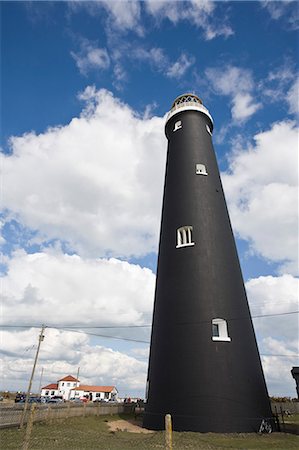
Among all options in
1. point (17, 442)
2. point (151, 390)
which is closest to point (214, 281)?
point (151, 390)

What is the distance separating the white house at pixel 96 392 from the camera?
9619cm

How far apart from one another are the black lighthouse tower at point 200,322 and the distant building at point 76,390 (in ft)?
278

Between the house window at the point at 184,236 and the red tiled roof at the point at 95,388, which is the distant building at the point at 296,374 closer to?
the house window at the point at 184,236

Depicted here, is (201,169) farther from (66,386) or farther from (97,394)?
(66,386)

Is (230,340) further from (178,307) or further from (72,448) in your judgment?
(72,448)

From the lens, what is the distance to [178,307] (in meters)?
19.9

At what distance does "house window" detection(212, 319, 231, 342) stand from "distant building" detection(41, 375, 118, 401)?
85.7 metres

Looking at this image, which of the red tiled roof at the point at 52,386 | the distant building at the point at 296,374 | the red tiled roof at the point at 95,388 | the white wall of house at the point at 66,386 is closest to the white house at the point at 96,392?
the red tiled roof at the point at 95,388

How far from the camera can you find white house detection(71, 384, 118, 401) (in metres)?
96.2

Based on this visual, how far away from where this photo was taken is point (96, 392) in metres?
97.2

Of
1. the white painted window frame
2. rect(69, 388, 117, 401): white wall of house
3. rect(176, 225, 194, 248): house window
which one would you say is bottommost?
rect(176, 225, 194, 248): house window

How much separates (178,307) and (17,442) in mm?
11005

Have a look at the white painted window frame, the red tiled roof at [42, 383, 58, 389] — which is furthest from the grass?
the red tiled roof at [42, 383, 58, 389]

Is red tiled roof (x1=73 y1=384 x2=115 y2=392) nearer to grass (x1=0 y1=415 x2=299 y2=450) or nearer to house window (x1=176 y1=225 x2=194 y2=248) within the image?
grass (x1=0 y1=415 x2=299 y2=450)
